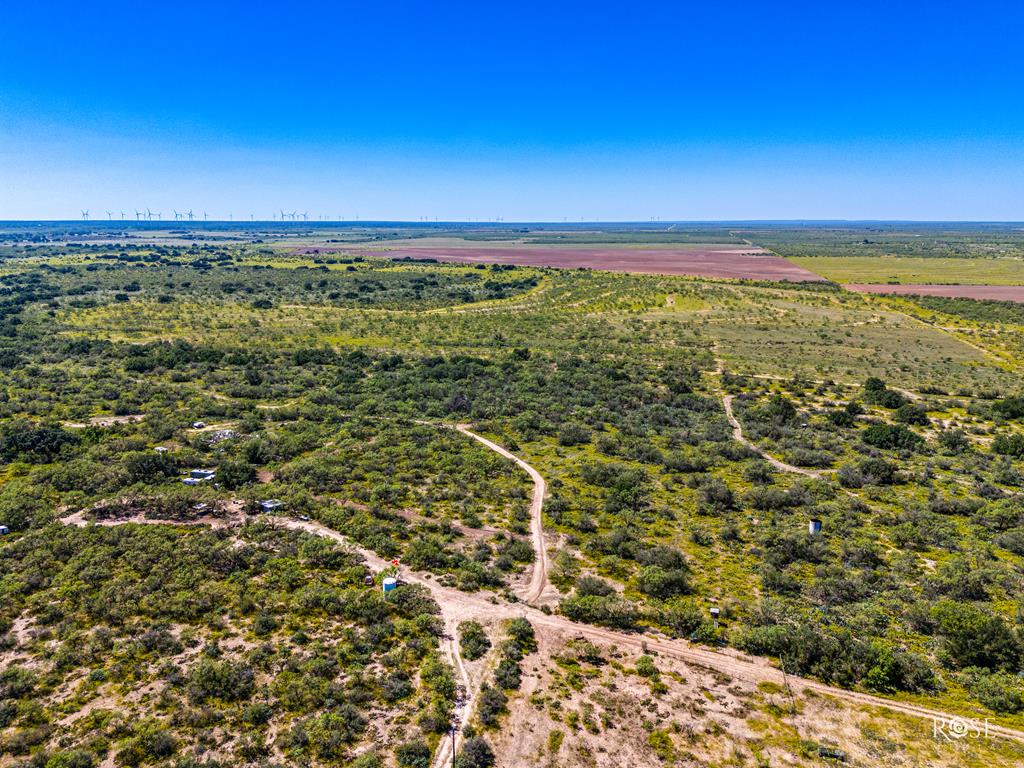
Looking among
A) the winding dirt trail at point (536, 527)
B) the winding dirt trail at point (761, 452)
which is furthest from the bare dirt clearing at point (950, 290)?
the winding dirt trail at point (536, 527)

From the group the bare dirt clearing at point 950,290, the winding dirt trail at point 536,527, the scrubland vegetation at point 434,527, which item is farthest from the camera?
the bare dirt clearing at point 950,290

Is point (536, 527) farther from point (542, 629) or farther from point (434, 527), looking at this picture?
point (542, 629)

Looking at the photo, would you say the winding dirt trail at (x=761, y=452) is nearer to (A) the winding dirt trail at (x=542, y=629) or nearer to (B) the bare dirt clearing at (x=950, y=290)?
(A) the winding dirt trail at (x=542, y=629)

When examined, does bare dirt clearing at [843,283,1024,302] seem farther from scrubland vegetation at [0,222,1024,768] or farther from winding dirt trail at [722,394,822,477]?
winding dirt trail at [722,394,822,477]

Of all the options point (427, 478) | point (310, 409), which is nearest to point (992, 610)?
point (427, 478)

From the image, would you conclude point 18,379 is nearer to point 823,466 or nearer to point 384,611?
point 384,611

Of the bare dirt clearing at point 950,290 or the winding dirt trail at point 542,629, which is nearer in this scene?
the winding dirt trail at point 542,629

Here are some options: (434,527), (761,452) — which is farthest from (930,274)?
(434,527)

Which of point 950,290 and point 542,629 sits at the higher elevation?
point 950,290

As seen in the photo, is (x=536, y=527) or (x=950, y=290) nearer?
(x=536, y=527)

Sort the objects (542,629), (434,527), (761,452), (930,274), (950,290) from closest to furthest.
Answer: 1. (542,629)
2. (434,527)
3. (761,452)
4. (950,290)
5. (930,274)
